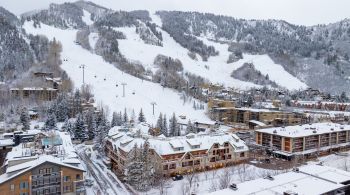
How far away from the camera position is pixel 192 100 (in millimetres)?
88562

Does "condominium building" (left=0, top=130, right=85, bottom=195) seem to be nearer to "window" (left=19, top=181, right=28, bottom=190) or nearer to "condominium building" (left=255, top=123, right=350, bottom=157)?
"window" (left=19, top=181, right=28, bottom=190)

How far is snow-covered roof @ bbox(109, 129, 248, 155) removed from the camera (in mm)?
40688

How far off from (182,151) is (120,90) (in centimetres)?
5113

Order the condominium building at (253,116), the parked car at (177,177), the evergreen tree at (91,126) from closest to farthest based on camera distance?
the parked car at (177,177) → the evergreen tree at (91,126) → the condominium building at (253,116)

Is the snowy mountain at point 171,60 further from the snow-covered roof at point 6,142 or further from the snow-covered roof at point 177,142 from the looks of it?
the snow-covered roof at point 6,142

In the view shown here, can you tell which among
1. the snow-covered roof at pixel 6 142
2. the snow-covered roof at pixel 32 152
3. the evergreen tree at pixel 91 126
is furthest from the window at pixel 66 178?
the evergreen tree at pixel 91 126

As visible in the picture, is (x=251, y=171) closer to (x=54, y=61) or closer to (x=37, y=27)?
(x=54, y=61)

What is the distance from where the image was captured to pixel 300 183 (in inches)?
1035

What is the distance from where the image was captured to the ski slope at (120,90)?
79.2 m

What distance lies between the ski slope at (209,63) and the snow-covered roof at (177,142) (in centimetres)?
7564

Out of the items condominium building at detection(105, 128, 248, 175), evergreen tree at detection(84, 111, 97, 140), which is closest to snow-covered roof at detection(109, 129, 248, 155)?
condominium building at detection(105, 128, 248, 175)

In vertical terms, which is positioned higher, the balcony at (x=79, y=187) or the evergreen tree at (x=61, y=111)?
the evergreen tree at (x=61, y=111)

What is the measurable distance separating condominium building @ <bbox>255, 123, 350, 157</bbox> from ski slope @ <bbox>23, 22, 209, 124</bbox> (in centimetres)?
2500

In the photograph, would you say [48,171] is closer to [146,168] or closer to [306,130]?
[146,168]
